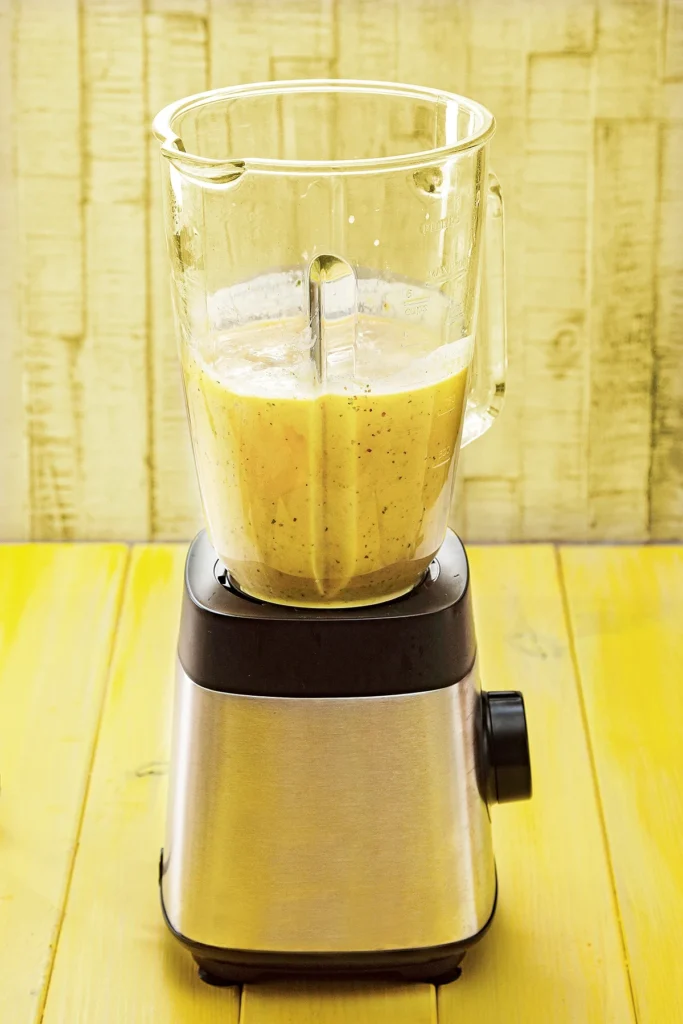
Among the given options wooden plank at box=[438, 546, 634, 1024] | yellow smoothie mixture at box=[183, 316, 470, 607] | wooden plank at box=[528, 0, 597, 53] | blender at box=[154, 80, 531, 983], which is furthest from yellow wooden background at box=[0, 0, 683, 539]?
yellow smoothie mixture at box=[183, 316, 470, 607]

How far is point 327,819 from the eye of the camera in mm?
752

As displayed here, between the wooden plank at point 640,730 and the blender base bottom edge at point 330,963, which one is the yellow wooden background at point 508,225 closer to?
the wooden plank at point 640,730

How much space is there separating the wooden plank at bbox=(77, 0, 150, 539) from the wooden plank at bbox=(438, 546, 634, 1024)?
0.39m

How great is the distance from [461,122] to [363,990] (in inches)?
20.6

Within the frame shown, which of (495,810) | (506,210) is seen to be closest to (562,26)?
(506,210)

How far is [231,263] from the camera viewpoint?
71 centimetres

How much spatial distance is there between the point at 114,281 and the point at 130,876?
0.60 meters

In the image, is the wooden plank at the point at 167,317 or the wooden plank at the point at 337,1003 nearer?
the wooden plank at the point at 337,1003

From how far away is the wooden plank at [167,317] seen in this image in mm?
1185

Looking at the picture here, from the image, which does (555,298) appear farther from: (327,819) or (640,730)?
(327,819)

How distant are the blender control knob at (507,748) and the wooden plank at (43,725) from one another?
31 centimetres

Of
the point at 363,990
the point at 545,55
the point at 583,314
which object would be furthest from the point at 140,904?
the point at 545,55

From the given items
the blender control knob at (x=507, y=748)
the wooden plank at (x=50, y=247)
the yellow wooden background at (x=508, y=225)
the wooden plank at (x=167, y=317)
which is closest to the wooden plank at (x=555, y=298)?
the yellow wooden background at (x=508, y=225)

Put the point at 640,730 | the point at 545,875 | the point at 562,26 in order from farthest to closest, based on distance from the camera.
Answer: the point at 562,26, the point at 640,730, the point at 545,875
